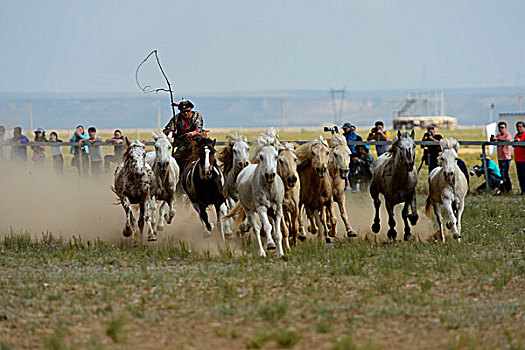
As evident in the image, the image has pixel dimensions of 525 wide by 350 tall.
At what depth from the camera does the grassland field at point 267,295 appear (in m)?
7.44

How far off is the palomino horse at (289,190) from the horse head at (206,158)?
168 centimetres

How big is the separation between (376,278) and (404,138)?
13.9 ft

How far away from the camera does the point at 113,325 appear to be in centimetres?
768

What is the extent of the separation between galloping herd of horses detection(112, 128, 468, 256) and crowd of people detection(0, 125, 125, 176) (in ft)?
26.8

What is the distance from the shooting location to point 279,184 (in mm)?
11891

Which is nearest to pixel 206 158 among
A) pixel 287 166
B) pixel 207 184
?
pixel 207 184

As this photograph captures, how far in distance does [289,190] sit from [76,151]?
40.1 feet

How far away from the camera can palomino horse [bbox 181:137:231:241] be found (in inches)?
564

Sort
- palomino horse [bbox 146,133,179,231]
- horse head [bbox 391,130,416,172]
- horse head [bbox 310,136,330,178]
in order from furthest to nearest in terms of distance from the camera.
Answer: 1. palomino horse [bbox 146,133,179,231]
2. horse head [bbox 391,130,416,172]
3. horse head [bbox 310,136,330,178]

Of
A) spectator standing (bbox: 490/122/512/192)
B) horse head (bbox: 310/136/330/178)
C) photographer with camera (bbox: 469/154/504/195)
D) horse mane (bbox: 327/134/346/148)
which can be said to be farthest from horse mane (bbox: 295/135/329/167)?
spectator standing (bbox: 490/122/512/192)

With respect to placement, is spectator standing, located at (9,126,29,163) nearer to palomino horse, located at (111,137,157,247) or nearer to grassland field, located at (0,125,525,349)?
grassland field, located at (0,125,525,349)

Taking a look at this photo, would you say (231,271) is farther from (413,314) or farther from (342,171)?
(342,171)

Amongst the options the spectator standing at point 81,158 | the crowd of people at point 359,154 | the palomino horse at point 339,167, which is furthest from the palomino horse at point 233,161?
the spectator standing at point 81,158

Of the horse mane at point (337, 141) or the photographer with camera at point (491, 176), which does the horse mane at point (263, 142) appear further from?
the photographer with camera at point (491, 176)
